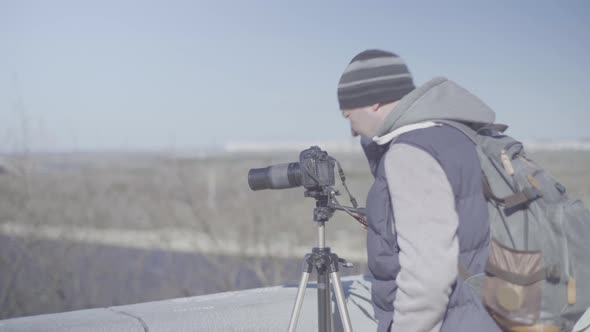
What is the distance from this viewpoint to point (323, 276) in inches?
81.0

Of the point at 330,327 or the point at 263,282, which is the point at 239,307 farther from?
the point at 263,282

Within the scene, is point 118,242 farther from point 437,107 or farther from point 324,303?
point 437,107

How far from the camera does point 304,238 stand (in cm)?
1027

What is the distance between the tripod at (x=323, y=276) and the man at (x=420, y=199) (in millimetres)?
298

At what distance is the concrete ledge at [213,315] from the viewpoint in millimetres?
1930

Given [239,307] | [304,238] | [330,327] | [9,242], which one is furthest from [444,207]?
[304,238]

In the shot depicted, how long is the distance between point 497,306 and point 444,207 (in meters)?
0.30

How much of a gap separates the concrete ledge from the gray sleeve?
0.75 metres

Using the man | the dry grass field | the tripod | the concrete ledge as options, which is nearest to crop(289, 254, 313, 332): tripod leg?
Answer: the tripod

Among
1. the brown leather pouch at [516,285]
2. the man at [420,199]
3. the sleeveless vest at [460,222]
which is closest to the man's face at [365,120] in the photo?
the man at [420,199]

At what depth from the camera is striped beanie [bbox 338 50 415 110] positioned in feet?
5.72

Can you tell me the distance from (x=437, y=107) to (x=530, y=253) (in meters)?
0.43

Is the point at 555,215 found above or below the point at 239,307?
above

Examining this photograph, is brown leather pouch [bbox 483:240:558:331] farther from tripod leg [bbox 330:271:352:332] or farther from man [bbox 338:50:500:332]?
tripod leg [bbox 330:271:352:332]
